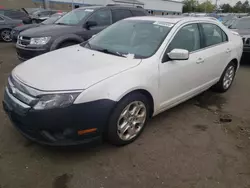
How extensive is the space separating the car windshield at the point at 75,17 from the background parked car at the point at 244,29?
491 centimetres

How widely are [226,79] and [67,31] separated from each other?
4.07 metres

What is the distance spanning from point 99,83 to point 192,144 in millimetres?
1561

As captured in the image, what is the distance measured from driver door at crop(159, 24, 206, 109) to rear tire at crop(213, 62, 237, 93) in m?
0.93

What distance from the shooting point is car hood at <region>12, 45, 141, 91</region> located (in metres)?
2.50

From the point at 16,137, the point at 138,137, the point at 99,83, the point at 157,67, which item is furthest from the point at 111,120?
the point at 16,137

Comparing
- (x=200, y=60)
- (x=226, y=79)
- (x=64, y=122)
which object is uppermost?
(x=200, y=60)

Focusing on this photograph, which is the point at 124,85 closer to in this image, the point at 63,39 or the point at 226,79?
the point at 226,79

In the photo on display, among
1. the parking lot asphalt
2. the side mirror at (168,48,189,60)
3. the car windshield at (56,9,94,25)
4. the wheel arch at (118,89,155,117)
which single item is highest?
the car windshield at (56,9,94,25)

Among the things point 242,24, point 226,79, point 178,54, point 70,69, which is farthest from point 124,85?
point 242,24

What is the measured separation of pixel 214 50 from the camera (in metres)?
4.16

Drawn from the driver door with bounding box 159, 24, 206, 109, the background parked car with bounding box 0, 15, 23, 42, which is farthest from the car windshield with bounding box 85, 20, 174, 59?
the background parked car with bounding box 0, 15, 23, 42

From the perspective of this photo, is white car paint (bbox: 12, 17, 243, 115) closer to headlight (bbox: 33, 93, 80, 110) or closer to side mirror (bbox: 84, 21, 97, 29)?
headlight (bbox: 33, 93, 80, 110)

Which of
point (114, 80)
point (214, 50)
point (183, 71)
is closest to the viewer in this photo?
point (114, 80)

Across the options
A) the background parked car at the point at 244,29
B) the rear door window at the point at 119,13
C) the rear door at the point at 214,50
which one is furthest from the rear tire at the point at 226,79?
the rear door window at the point at 119,13
